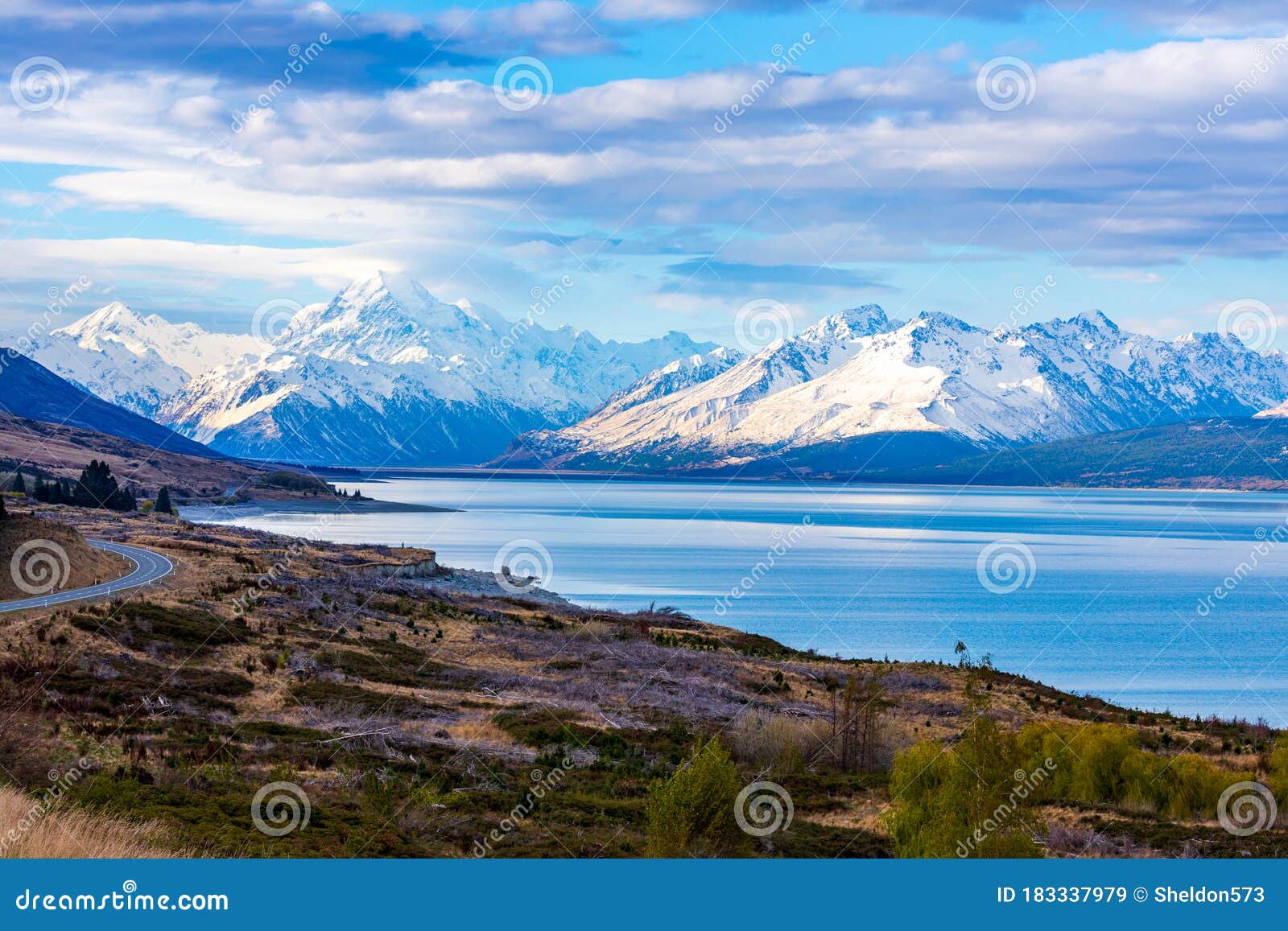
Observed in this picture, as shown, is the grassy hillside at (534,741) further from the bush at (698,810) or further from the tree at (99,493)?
the tree at (99,493)

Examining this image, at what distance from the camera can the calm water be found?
76000 mm

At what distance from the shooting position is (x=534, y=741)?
3616 centimetres

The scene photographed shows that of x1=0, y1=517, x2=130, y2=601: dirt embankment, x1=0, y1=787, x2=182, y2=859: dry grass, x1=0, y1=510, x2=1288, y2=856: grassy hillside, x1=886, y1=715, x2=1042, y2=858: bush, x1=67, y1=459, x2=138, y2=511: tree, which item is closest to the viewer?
x1=0, y1=787, x2=182, y2=859: dry grass

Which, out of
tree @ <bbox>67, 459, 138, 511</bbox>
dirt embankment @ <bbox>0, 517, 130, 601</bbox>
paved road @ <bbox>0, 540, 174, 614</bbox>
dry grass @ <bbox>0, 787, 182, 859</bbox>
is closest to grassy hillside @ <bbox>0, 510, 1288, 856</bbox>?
dry grass @ <bbox>0, 787, 182, 859</bbox>

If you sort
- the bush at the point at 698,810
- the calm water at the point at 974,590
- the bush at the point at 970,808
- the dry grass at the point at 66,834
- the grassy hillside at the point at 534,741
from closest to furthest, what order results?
the dry grass at the point at 66,834 < the bush at the point at 970,808 < the bush at the point at 698,810 < the grassy hillside at the point at 534,741 < the calm water at the point at 974,590

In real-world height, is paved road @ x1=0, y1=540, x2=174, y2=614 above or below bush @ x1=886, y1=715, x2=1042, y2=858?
above

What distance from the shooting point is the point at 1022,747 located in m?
33.5

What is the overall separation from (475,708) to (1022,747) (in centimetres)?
1814

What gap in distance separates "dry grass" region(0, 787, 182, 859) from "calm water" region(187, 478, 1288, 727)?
56284 millimetres

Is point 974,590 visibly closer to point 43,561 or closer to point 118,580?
point 118,580

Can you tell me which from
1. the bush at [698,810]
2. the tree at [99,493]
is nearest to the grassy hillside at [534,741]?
the bush at [698,810]

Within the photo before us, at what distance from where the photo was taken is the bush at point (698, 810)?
21766mm

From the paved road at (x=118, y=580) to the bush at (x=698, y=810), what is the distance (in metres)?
29.7

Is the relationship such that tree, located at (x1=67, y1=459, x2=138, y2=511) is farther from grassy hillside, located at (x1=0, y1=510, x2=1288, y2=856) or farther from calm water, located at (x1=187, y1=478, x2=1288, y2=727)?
grassy hillside, located at (x1=0, y1=510, x2=1288, y2=856)
